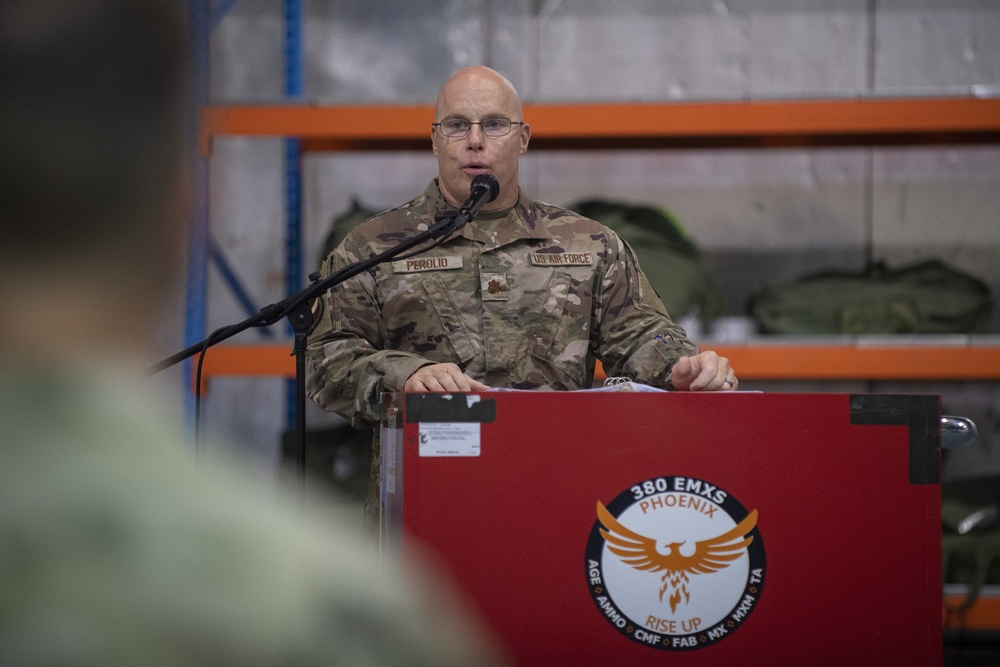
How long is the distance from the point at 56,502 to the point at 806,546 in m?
1.05

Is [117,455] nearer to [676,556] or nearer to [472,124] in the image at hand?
[676,556]

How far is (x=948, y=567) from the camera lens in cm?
289

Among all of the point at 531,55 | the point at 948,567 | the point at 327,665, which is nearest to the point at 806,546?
the point at 327,665

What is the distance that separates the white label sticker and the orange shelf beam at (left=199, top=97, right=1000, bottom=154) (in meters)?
1.80

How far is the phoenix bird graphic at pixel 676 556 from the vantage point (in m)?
1.16

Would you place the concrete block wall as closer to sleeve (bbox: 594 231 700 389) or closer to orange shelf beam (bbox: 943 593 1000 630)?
orange shelf beam (bbox: 943 593 1000 630)

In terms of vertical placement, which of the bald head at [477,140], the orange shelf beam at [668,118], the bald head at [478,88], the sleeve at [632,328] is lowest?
the sleeve at [632,328]

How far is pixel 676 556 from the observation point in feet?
3.81

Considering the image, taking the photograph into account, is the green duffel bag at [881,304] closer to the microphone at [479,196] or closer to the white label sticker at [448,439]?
the microphone at [479,196]

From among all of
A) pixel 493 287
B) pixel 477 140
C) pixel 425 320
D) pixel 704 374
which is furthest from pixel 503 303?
pixel 704 374

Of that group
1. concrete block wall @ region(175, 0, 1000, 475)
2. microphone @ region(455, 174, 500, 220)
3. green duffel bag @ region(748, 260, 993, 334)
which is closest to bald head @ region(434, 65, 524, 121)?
microphone @ region(455, 174, 500, 220)

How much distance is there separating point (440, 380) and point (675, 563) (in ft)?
1.29

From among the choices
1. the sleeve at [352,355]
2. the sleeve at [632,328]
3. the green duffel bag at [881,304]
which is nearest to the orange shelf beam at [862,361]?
the green duffel bag at [881,304]

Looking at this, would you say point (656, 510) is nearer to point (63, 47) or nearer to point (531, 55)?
point (63, 47)
